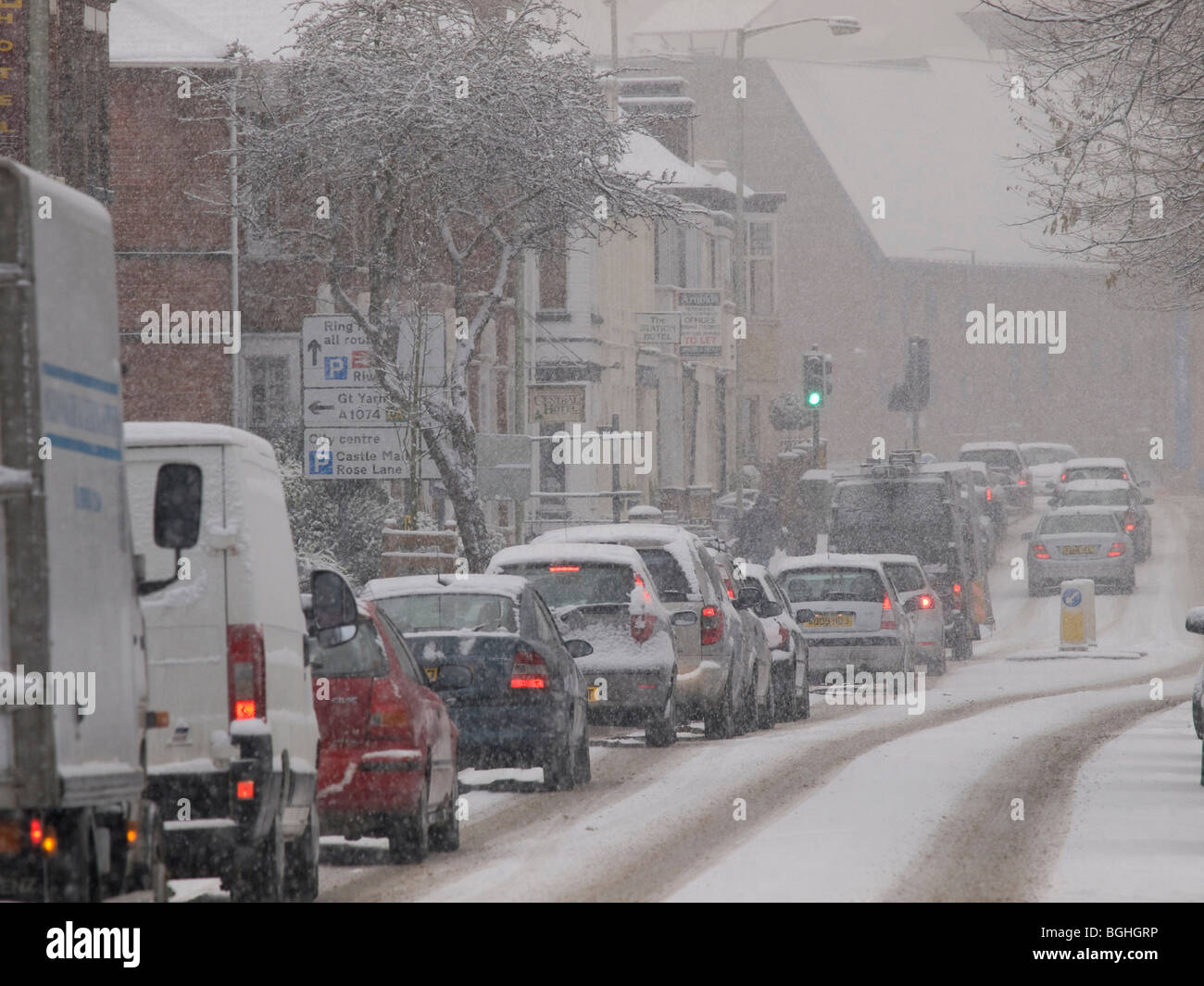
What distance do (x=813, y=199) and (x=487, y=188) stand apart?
185ft

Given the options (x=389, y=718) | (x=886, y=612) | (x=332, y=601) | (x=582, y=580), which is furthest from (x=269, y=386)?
(x=332, y=601)

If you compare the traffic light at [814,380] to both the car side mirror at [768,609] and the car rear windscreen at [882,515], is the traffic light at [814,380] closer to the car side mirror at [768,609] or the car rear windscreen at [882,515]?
the car rear windscreen at [882,515]

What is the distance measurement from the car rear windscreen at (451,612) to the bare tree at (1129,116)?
463 cm

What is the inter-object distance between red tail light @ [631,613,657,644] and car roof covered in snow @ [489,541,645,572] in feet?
1.35

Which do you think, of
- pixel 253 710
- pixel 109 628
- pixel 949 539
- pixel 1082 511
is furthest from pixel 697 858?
pixel 1082 511

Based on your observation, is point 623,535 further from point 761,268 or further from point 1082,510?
point 761,268

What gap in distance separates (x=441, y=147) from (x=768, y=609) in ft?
26.1

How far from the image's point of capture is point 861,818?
14023 mm

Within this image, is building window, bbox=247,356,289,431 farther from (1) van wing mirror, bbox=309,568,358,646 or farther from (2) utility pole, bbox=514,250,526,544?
(1) van wing mirror, bbox=309,568,358,646

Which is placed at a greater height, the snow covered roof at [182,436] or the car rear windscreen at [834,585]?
the snow covered roof at [182,436]

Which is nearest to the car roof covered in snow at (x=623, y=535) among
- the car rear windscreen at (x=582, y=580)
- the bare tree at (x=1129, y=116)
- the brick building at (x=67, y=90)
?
the car rear windscreen at (x=582, y=580)

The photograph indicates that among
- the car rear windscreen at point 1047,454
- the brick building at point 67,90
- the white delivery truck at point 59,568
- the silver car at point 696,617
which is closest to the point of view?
the white delivery truck at point 59,568

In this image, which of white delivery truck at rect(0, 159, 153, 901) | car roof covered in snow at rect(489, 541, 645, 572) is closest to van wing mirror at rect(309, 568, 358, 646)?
white delivery truck at rect(0, 159, 153, 901)

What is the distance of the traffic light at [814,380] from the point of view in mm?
42312
